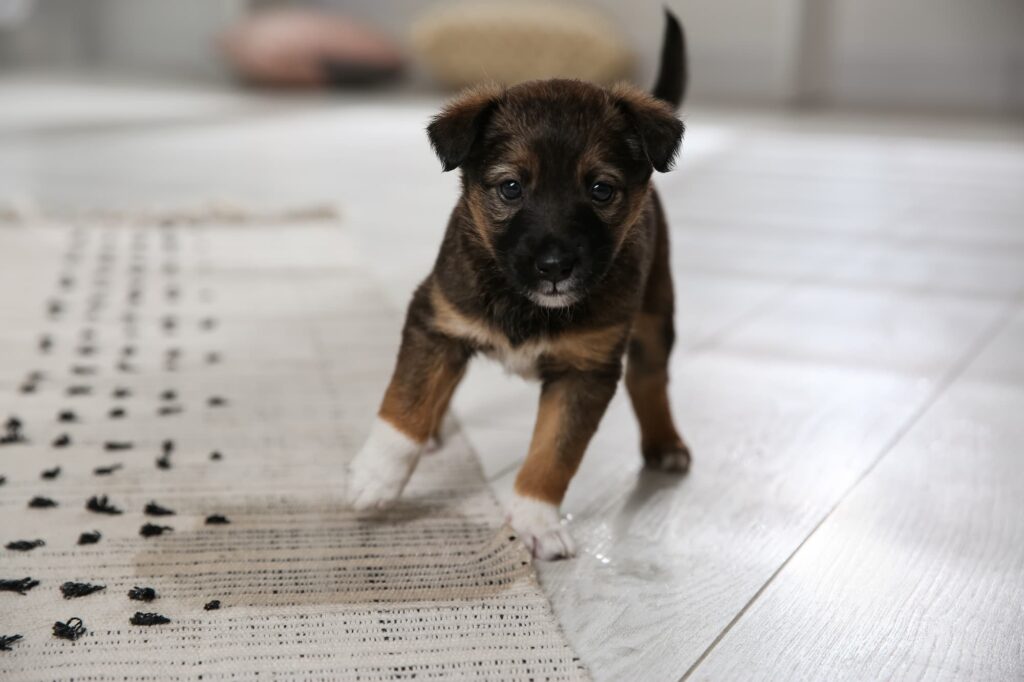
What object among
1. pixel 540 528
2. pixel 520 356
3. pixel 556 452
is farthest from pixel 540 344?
pixel 540 528

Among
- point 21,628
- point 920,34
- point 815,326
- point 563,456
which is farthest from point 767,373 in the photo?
point 920,34

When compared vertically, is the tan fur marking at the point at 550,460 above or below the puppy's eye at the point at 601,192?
below

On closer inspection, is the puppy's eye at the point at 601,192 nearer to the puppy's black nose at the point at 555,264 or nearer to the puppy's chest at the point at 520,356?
the puppy's black nose at the point at 555,264

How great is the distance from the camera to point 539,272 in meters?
1.68

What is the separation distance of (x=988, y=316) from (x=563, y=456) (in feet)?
6.27

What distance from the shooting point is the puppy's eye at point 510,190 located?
68.8 inches

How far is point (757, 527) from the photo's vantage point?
1.97 meters

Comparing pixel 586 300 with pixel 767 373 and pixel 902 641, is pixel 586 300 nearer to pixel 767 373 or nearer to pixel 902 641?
pixel 902 641

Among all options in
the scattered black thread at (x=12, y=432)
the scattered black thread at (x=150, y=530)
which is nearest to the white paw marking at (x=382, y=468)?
the scattered black thread at (x=150, y=530)

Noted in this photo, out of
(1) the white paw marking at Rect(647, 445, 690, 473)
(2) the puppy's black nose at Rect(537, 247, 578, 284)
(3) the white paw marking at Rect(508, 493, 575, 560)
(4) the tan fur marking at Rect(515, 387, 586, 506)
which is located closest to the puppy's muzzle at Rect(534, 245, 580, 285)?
(2) the puppy's black nose at Rect(537, 247, 578, 284)

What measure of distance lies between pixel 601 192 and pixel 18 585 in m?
0.94

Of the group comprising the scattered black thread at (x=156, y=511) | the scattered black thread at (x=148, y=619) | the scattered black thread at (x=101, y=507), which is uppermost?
the scattered black thread at (x=148, y=619)

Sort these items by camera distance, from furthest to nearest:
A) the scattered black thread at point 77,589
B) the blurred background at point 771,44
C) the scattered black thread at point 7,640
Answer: the blurred background at point 771,44, the scattered black thread at point 77,589, the scattered black thread at point 7,640

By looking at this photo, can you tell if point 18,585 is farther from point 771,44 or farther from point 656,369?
point 771,44
